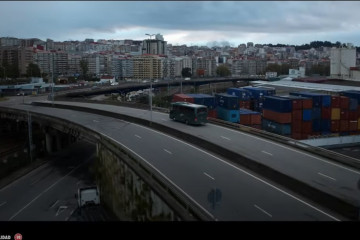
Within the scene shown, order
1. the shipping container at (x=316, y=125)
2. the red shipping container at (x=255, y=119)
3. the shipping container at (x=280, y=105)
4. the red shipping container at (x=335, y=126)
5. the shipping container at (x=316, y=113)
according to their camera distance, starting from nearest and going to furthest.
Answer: the shipping container at (x=280, y=105), the shipping container at (x=316, y=113), the shipping container at (x=316, y=125), the red shipping container at (x=335, y=126), the red shipping container at (x=255, y=119)

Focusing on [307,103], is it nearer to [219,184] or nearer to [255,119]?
[255,119]

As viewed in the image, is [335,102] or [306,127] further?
[335,102]

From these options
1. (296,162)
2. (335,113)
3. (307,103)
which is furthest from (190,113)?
(335,113)

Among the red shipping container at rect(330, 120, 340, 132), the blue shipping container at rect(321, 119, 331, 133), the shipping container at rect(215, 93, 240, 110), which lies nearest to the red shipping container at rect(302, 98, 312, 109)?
the blue shipping container at rect(321, 119, 331, 133)

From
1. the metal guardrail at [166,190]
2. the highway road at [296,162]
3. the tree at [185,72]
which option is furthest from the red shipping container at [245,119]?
the tree at [185,72]

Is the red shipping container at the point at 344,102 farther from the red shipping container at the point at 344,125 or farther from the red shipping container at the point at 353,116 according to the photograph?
the red shipping container at the point at 344,125

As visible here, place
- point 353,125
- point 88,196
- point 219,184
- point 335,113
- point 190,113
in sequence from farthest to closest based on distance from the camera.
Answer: point 353,125
point 335,113
point 190,113
point 88,196
point 219,184
